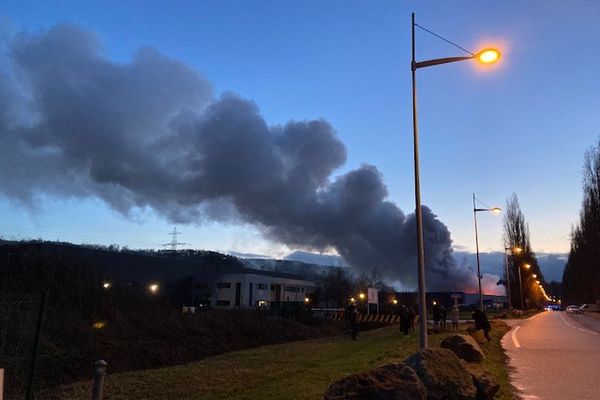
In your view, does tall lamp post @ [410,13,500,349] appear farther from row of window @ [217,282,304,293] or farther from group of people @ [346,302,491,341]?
row of window @ [217,282,304,293]

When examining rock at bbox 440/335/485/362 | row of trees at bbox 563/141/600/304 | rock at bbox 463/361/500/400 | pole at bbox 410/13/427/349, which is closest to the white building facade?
row of trees at bbox 563/141/600/304

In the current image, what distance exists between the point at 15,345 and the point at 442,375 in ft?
30.4

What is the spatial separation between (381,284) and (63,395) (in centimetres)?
12480

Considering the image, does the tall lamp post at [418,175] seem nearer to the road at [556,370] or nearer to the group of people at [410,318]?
the road at [556,370]

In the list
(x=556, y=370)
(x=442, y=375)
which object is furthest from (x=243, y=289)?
(x=442, y=375)

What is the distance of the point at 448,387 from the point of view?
28.4 feet

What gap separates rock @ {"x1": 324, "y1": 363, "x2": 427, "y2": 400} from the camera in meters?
7.24

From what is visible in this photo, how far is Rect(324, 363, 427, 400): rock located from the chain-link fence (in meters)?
6.81

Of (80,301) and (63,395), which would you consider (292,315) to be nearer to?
(80,301)

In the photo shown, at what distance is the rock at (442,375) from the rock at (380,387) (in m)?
0.73

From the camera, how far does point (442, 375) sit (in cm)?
880

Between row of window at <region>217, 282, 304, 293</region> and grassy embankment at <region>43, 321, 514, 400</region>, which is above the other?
row of window at <region>217, 282, 304, 293</region>

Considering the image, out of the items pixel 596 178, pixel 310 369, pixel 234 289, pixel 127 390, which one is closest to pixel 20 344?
pixel 127 390

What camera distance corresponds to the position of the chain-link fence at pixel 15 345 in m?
11.1
